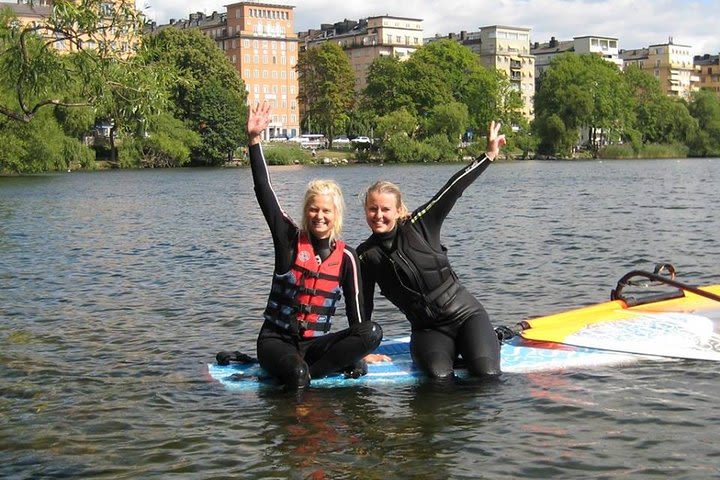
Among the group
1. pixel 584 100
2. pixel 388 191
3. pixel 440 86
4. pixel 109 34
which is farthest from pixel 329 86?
pixel 388 191

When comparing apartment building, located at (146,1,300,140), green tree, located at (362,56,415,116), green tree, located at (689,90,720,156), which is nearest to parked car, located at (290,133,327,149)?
green tree, located at (362,56,415,116)

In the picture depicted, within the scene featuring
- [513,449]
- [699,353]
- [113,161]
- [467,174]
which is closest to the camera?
[513,449]

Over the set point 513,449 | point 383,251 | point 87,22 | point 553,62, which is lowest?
point 513,449

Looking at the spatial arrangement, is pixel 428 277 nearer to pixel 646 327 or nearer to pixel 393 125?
pixel 646 327

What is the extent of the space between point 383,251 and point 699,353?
11.5ft

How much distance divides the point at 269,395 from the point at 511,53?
173867mm

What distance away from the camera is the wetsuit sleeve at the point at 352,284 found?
838 centimetres

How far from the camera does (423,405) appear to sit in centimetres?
841

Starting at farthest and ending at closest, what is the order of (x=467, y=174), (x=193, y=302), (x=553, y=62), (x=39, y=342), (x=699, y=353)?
(x=553, y=62) < (x=193, y=302) < (x=39, y=342) < (x=699, y=353) < (x=467, y=174)

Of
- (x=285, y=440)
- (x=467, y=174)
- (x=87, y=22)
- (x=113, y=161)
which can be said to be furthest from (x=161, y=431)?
(x=113, y=161)

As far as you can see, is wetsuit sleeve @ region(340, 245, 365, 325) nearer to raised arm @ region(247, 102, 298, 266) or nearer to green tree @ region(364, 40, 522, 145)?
raised arm @ region(247, 102, 298, 266)

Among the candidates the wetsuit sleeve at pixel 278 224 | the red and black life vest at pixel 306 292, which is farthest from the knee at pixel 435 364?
the wetsuit sleeve at pixel 278 224

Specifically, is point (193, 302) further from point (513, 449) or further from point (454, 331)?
point (513, 449)

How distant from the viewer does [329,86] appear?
133 meters
